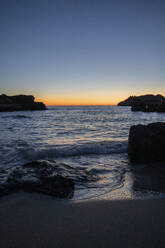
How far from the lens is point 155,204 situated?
2.25 metres

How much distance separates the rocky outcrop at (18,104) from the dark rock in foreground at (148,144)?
2442 inches

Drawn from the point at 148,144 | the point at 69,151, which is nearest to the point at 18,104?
the point at 69,151

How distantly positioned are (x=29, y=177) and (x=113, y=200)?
1746 mm

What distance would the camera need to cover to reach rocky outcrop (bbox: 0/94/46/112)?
204 feet

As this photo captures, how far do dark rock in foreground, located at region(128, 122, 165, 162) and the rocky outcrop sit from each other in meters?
62.0

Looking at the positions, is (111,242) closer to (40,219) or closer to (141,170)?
(40,219)

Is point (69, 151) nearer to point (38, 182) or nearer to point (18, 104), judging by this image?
point (38, 182)

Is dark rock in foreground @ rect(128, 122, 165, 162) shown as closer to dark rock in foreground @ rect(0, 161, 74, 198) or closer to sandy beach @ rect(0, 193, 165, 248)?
sandy beach @ rect(0, 193, 165, 248)

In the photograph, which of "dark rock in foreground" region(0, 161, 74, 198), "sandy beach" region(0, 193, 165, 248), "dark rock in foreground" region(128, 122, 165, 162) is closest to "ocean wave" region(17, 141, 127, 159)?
"dark rock in foreground" region(128, 122, 165, 162)

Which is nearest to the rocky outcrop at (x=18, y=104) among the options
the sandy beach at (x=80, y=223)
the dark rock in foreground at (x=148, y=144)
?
the dark rock in foreground at (x=148, y=144)

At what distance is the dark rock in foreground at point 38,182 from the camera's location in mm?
2676

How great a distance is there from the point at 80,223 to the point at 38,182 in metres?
1.35

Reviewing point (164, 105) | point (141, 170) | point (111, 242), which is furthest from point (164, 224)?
point (164, 105)

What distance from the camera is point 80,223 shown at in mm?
1830
